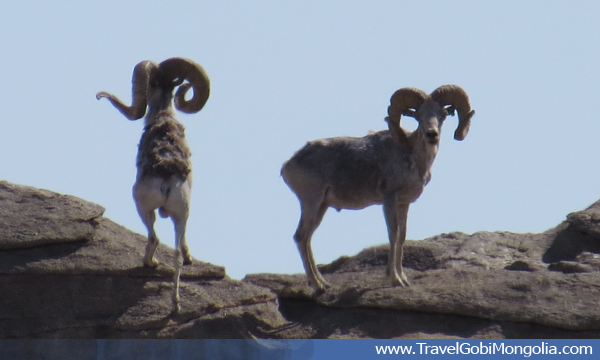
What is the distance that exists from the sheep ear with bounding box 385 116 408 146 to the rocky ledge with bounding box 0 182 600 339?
2.34 m

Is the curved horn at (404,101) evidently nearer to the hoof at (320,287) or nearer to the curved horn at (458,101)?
the curved horn at (458,101)

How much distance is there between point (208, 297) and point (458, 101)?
5340mm

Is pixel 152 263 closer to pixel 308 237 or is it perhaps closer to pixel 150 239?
pixel 150 239

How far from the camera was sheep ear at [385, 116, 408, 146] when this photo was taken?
17625 mm

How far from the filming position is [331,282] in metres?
18.5

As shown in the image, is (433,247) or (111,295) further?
(433,247)

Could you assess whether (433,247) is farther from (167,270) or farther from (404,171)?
(167,270)

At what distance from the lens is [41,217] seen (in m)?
16.6

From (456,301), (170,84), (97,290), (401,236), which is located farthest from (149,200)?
(456,301)

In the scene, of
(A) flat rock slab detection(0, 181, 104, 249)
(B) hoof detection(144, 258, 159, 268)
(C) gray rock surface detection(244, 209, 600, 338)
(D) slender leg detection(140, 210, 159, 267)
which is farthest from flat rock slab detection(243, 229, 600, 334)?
(A) flat rock slab detection(0, 181, 104, 249)

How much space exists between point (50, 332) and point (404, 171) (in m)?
6.22

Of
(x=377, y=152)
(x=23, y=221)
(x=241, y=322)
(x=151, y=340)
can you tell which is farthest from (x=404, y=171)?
(x=23, y=221)

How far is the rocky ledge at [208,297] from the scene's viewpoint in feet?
51.3

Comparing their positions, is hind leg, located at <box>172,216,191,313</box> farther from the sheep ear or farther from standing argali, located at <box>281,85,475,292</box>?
the sheep ear
